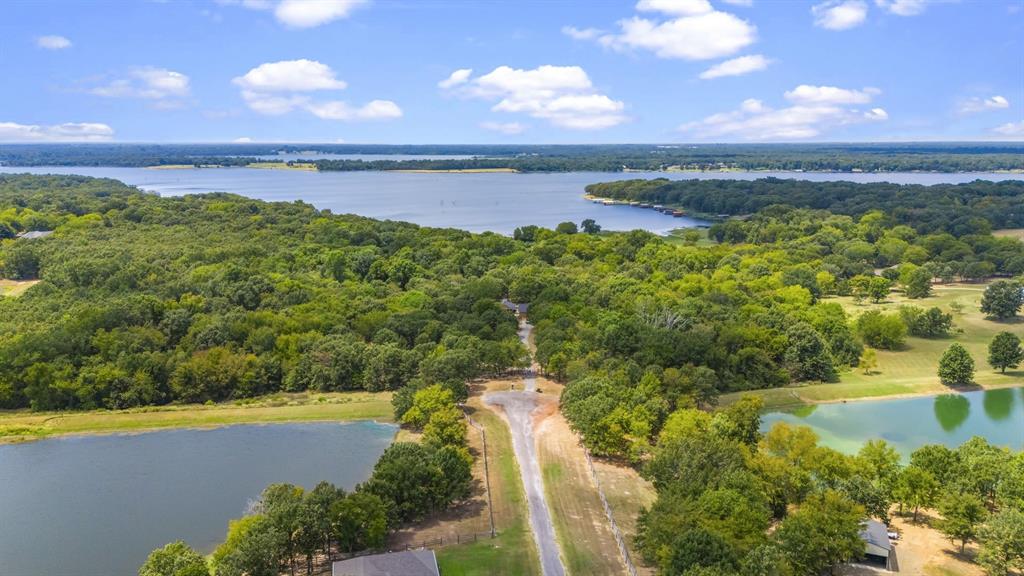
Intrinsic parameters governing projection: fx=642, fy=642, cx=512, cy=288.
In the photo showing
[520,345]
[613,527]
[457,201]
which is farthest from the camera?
[457,201]

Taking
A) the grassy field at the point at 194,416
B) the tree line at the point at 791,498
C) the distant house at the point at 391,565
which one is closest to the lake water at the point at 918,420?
the tree line at the point at 791,498

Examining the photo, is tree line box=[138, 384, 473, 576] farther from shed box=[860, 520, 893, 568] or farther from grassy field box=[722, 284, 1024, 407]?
grassy field box=[722, 284, 1024, 407]

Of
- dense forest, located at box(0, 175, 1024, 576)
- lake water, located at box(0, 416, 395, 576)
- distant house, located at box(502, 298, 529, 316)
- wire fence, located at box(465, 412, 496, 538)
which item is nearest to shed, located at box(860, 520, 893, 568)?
dense forest, located at box(0, 175, 1024, 576)

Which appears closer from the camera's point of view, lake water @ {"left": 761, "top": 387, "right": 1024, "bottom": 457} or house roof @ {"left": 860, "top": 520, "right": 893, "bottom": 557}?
house roof @ {"left": 860, "top": 520, "right": 893, "bottom": 557}

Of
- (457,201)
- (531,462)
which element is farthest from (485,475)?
(457,201)

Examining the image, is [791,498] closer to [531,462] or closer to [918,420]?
[531,462]

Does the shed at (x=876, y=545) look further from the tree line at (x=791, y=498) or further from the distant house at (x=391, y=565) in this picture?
the distant house at (x=391, y=565)
